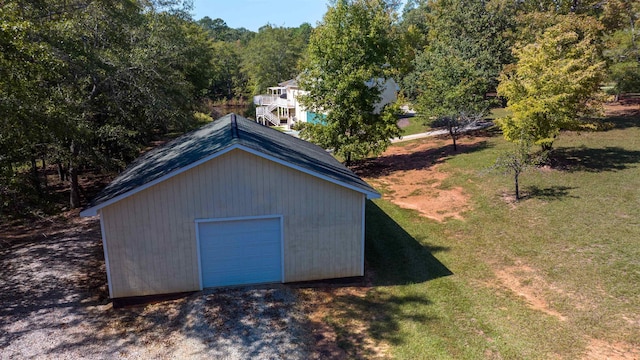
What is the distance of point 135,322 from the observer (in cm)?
966

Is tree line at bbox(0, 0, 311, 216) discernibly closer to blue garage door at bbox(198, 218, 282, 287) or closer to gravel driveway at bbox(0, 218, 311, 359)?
gravel driveway at bbox(0, 218, 311, 359)

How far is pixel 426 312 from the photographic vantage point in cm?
1010

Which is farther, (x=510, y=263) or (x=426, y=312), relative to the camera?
(x=510, y=263)

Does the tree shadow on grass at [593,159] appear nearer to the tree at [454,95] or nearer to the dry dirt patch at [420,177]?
the dry dirt patch at [420,177]

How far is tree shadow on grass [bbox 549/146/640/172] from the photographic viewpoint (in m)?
19.3

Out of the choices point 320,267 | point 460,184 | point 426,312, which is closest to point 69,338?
point 320,267

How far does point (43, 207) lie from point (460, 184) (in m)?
17.4

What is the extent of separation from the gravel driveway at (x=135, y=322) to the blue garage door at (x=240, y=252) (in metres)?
0.39

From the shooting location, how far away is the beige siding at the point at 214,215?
10.0 meters

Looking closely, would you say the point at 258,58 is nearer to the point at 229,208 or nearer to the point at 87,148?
the point at 87,148

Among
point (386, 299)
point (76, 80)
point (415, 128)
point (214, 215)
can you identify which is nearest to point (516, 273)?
point (386, 299)

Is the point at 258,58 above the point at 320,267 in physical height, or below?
above

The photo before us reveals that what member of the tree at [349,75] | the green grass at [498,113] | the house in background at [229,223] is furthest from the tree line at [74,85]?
the green grass at [498,113]

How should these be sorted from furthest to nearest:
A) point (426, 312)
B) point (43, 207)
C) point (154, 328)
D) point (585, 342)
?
1. point (43, 207)
2. point (426, 312)
3. point (154, 328)
4. point (585, 342)
